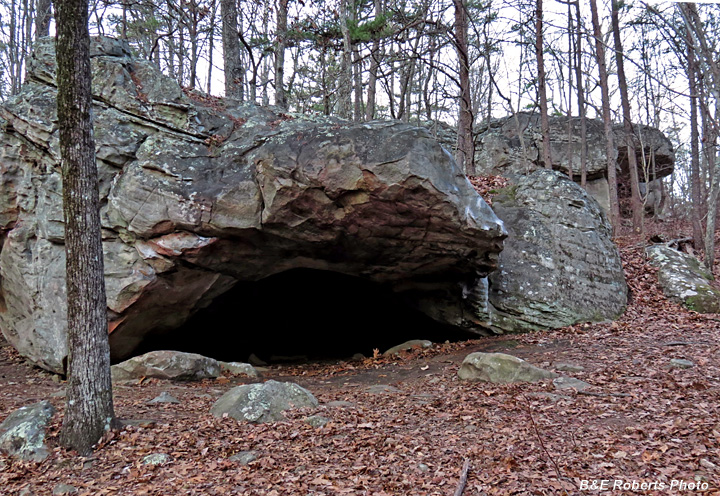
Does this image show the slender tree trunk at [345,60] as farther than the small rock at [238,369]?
Yes

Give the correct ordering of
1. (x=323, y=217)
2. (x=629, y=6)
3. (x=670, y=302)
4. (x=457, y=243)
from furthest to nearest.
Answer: (x=629, y=6)
(x=670, y=302)
(x=457, y=243)
(x=323, y=217)

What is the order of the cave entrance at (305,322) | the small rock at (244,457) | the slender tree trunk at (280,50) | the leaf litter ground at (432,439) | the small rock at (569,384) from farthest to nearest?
1. the slender tree trunk at (280,50)
2. the cave entrance at (305,322)
3. the small rock at (569,384)
4. the small rock at (244,457)
5. the leaf litter ground at (432,439)

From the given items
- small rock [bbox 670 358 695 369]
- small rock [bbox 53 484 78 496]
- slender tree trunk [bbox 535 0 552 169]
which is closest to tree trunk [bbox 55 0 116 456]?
small rock [bbox 53 484 78 496]

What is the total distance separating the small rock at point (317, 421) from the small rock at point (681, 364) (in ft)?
14.6

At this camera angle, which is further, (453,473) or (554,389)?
(554,389)

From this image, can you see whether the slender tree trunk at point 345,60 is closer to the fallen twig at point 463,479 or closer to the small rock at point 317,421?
the small rock at point 317,421

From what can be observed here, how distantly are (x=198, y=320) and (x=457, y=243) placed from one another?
19.0ft

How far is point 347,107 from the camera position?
12820 millimetres

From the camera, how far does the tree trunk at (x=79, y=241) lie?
4.54 meters

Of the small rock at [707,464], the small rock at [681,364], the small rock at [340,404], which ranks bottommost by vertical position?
the small rock at [340,404]

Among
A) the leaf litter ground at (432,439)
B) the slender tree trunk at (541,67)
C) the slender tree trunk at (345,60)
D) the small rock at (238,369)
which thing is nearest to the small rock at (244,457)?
the leaf litter ground at (432,439)

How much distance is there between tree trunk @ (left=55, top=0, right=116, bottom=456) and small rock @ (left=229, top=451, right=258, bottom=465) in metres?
1.40

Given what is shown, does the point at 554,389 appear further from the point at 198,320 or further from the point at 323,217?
the point at 198,320

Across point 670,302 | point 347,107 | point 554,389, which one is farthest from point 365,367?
point 347,107
